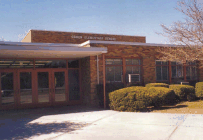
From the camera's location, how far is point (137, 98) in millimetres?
10133

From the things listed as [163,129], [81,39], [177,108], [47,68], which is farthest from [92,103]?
[81,39]

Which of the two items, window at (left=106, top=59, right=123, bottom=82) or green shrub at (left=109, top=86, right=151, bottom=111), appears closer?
green shrub at (left=109, top=86, right=151, bottom=111)

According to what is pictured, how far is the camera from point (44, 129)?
7438 millimetres

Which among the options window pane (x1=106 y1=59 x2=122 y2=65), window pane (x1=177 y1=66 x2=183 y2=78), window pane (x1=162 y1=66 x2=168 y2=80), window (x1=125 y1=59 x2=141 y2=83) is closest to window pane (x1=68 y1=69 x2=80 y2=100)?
window pane (x1=106 y1=59 x2=122 y2=65)

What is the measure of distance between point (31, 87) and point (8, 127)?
5231 millimetres

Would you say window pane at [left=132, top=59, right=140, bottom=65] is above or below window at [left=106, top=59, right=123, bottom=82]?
above

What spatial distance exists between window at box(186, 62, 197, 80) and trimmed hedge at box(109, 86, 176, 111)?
19.2 ft

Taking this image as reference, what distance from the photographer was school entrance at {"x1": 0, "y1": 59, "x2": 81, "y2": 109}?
12508 mm

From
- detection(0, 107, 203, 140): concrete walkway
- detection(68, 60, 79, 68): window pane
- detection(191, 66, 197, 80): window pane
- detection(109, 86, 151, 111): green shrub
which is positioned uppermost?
detection(68, 60, 79, 68): window pane

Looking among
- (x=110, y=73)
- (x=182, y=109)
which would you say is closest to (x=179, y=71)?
(x=110, y=73)

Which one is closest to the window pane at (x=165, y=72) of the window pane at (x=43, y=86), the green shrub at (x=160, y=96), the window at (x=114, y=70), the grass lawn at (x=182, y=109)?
the window at (x=114, y=70)

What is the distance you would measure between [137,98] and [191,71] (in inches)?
309

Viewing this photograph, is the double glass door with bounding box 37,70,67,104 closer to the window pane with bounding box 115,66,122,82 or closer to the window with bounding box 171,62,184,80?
the window pane with bounding box 115,66,122,82

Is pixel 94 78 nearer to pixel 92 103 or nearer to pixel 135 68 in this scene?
pixel 92 103
